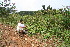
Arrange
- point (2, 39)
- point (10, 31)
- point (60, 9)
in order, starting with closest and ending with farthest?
1. point (2, 39)
2. point (10, 31)
3. point (60, 9)

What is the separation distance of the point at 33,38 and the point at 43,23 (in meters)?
1.87

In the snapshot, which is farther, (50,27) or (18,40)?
(50,27)

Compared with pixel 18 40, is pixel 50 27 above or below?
above

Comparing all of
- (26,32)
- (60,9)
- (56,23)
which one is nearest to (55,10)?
(60,9)

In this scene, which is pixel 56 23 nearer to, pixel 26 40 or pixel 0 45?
pixel 26 40

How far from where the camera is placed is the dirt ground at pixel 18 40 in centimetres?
705

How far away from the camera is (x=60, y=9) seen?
1281 centimetres

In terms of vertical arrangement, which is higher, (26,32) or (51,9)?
(51,9)

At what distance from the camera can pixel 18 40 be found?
7.57m

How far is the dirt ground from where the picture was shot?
7051 mm

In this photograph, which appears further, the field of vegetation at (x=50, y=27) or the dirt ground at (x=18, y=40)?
the field of vegetation at (x=50, y=27)

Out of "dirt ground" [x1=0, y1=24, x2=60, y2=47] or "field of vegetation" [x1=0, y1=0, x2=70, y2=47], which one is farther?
"field of vegetation" [x1=0, y1=0, x2=70, y2=47]

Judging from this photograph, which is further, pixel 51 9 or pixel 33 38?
pixel 51 9

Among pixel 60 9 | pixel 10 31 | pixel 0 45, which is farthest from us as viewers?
pixel 60 9
